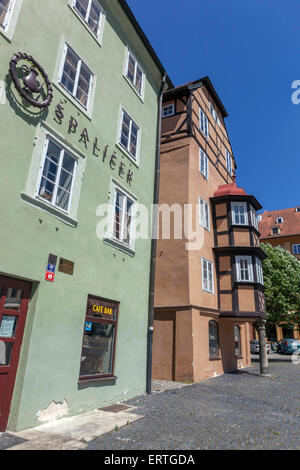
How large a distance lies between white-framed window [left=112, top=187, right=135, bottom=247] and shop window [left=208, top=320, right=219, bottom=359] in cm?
762

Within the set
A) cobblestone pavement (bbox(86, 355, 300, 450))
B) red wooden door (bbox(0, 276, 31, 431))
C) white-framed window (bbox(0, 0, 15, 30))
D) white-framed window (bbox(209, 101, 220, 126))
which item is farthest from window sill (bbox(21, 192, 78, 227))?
white-framed window (bbox(209, 101, 220, 126))

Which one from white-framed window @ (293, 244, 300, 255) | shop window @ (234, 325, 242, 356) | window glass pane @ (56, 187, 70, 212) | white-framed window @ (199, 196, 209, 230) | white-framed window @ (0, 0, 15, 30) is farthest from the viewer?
white-framed window @ (293, 244, 300, 255)

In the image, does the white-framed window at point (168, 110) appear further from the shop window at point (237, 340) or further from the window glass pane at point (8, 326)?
the window glass pane at point (8, 326)

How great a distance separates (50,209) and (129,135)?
204 inches

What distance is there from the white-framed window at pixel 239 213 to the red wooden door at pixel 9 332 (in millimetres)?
13298

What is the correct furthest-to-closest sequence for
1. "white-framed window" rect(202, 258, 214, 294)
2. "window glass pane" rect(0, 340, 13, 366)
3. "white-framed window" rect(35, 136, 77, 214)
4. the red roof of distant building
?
1. the red roof of distant building
2. "white-framed window" rect(202, 258, 214, 294)
3. "white-framed window" rect(35, 136, 77, 214)
4. "window glass pane" rect(0, 340, 13, 366)

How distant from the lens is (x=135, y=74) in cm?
1210

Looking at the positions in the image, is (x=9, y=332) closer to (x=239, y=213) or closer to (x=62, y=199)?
(x=62, y=199)

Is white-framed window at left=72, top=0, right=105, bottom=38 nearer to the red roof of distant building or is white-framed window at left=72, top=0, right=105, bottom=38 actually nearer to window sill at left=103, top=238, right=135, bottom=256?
window sill at left=103, top=238, right=135, bottom=256

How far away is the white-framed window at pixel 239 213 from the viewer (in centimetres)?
1730

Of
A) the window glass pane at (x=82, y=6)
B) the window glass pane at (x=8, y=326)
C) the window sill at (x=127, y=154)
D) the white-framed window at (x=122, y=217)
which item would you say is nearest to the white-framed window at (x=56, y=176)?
the white-framed window at (x=122, y=217)

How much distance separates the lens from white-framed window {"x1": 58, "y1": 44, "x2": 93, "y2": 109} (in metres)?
8.40

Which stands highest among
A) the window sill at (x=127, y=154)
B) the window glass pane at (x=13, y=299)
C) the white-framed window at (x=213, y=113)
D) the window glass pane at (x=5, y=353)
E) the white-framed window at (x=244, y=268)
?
the white-framed window at (x=213, y=113)
